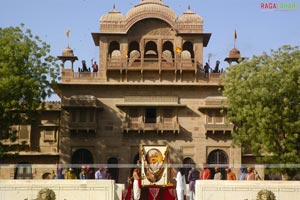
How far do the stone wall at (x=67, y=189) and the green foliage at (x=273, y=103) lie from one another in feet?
32.2

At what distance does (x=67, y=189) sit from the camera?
74.0 ft

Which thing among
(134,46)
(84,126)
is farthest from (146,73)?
(84,126)

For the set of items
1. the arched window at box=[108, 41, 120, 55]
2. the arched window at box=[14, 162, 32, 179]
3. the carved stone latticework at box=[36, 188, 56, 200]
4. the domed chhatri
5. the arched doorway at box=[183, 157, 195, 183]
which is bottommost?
the carved stone latticework at box=[36, 188, 56, 200]

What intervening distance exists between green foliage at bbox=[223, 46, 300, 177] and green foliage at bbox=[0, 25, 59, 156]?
10466mm

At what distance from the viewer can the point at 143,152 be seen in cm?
2666

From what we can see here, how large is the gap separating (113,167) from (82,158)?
205 cm

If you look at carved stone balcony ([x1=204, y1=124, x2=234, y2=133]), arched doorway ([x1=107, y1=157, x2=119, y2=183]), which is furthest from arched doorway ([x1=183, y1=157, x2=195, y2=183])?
arched doorway ([x1=107, y1=157, x2=119, y2=183])

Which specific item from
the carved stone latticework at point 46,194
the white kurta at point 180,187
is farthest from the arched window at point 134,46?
the carved stone latticework at point 46,194

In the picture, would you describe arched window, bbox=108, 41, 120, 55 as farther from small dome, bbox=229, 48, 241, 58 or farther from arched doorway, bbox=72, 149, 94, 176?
small dome, bbox=229, 48, 241, 58

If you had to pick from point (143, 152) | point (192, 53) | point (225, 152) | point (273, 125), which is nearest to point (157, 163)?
point (143, 152)

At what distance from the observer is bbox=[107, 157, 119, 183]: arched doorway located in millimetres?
36094

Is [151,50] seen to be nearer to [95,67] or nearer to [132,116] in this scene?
[95,67]

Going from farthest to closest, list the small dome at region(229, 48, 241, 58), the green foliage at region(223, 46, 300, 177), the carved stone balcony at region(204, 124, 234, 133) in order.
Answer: the small dome at region(229, 48, 241, 58) → the carved stone balcony at region(204, 124, 234, 133) → the green foliage at region(223, 46, 300, 177)

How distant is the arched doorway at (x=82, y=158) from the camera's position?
119ft
